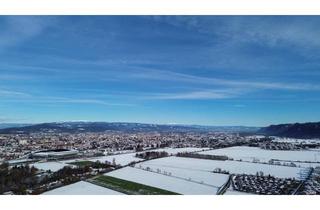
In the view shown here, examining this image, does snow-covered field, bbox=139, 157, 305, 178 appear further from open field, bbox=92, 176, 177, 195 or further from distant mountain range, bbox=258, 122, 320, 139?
open field, bbox=92, 176, 177, 195

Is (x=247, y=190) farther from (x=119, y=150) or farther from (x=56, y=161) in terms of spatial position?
(x=119, y=150)

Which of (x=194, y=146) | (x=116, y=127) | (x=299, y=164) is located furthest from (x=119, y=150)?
(x=299, y=164)

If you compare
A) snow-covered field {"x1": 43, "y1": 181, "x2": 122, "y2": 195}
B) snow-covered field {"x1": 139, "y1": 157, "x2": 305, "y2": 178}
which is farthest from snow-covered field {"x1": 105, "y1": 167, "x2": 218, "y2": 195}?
snow-covered field {"x1": 139, "y1": 157, "x2": 305, "y2": 178}

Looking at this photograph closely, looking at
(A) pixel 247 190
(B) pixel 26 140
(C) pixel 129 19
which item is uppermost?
(C) pixel 129 19

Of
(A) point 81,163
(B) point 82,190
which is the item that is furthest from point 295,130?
(B) point 82,190

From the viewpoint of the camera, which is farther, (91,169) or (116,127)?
(116,127)

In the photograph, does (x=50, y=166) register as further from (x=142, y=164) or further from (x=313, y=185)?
(x=313, y=185)
